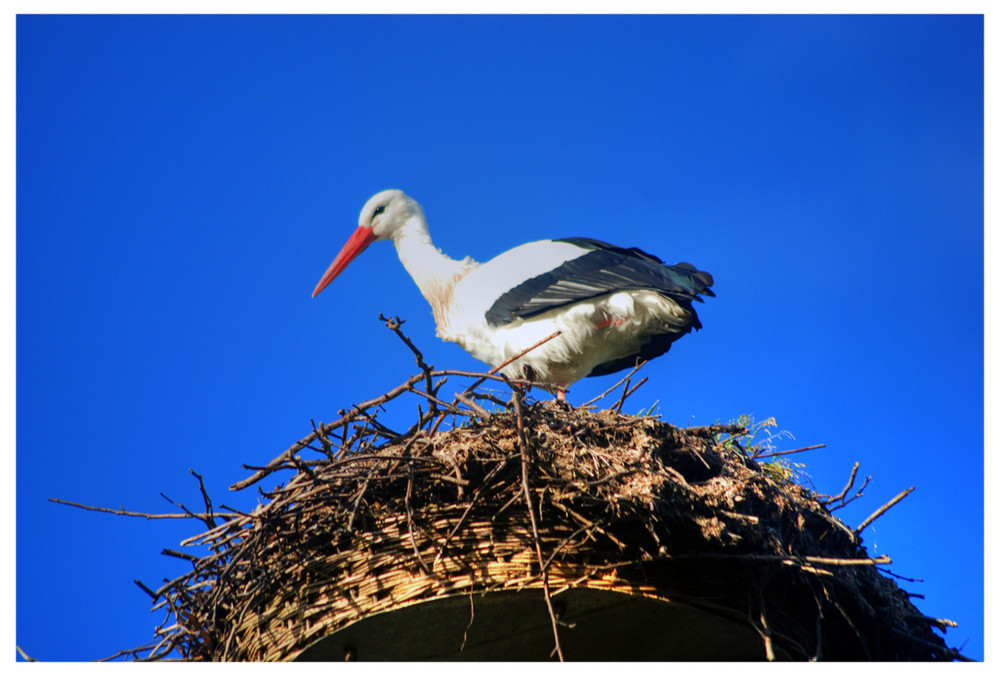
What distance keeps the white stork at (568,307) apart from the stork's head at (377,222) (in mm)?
621

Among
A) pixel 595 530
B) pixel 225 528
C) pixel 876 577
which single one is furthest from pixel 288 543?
pixel 876 577

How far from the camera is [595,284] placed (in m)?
3.39

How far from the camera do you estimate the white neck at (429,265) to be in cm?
391

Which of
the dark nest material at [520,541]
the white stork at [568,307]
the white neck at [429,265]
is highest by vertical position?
the white neck at [429,265]

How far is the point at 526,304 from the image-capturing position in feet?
11.1

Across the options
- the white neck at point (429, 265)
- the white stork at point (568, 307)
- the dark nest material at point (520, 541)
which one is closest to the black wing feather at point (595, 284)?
the white stork at point (568, 307)

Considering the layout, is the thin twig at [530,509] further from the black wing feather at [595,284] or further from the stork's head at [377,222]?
the stork's head at [377,222]

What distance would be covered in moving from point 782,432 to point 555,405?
1092mm

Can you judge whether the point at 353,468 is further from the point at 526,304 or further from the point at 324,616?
the point at 526,304

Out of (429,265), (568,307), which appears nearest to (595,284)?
(568,307)

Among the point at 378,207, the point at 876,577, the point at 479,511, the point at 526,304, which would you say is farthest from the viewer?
the point at 378,207


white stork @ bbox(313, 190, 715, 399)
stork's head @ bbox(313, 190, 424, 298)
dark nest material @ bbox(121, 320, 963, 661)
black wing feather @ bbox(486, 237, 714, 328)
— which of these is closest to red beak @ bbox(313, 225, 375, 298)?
stork's head @ bbox(313, 190, 424, 298)

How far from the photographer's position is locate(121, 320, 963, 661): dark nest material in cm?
204

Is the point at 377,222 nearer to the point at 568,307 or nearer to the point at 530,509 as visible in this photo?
the point at 568,307
